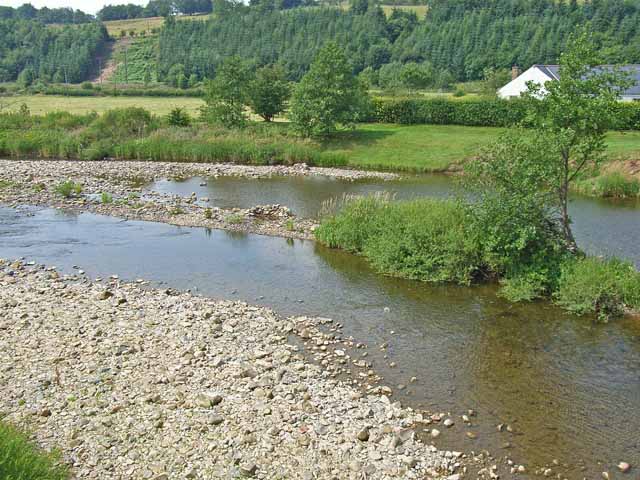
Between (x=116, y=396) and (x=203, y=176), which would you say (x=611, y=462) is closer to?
(x=116, y=396)

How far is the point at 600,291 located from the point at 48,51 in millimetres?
150999

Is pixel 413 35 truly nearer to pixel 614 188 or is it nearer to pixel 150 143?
pixel 150 143

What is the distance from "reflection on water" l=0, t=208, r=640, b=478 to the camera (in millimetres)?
13000

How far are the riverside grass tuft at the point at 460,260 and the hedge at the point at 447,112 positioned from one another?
1232 inches

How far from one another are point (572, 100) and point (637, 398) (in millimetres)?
10802

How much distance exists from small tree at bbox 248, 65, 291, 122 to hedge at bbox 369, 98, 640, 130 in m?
8.95

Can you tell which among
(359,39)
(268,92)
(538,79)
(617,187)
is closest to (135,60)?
(359,39)

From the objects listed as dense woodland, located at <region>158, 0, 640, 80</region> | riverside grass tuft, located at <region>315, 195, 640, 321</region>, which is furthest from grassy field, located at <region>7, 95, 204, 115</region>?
riverside grass tuft, located at <region>315, 195, 640, 321</region>

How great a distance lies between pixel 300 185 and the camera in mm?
40969

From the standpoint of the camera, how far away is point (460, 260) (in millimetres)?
21562

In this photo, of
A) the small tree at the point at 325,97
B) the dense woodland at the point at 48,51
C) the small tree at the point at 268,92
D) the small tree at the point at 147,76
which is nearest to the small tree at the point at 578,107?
the small tree at the point at 325,97

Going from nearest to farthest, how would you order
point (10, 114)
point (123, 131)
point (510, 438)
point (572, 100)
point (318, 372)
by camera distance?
point (510, 438) < point (318, 372) < point (572, 100) < point (123, 131) < point (10, 114)

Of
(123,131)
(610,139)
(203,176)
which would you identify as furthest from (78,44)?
(610,139)

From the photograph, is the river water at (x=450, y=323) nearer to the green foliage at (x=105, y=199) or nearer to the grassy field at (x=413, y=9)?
the green foliage at (x=105, y=199)
